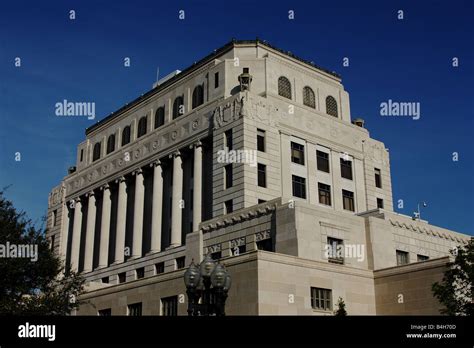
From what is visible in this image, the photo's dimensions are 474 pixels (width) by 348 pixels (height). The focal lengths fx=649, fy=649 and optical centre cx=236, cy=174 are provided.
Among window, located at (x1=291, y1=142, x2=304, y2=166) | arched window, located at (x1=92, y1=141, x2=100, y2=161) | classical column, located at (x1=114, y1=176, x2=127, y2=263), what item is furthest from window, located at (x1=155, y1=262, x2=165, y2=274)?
arched window, located at (x1=92, y1=141, x2=100, y2=161)

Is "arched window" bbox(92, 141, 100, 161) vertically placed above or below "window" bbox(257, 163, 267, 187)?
above

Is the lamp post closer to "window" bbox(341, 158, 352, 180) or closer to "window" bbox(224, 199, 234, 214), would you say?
"window" bbox(224, 199, 234, 214)

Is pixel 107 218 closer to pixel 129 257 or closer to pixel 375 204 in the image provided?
pixel 129 257

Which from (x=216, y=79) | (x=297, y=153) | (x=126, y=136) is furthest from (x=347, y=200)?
(x=126, y=136)

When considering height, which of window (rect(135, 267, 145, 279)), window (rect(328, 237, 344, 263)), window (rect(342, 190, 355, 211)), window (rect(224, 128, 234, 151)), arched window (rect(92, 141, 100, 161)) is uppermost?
arched window (rect(92, 141, 100, 161))

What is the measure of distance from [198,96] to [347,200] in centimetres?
1782

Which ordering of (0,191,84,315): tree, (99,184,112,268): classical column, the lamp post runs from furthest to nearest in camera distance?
1. (99,184,112,268): classical column
2. (0,191,84,315): tree
3. the lamp post

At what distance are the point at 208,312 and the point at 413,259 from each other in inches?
1099

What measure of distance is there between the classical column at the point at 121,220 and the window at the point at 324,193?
21.7m

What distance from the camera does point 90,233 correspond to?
72.7 metres

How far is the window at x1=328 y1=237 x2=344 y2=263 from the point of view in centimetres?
4338

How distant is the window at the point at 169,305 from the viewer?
41156 millimetres

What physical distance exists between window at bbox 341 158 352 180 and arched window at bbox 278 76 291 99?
825 centimetres

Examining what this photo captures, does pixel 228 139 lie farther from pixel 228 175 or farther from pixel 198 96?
pixel 198 96
